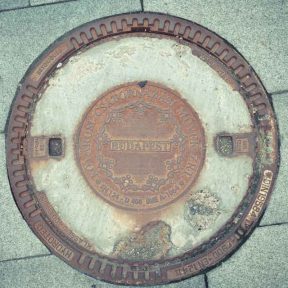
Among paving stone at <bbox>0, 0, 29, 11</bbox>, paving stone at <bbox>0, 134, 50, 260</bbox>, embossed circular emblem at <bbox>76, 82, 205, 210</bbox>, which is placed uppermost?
paving stone at <bbox>0, 0, 29, 11</bbox>

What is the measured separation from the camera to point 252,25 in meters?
2.51

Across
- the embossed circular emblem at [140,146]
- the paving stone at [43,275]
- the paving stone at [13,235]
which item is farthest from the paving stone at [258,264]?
the paving stone at [13,235]

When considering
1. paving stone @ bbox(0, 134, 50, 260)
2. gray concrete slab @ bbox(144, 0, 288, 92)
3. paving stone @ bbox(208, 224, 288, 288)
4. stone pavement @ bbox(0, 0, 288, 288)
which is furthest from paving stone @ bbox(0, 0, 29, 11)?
paving stone @ bbox(208, 224, 288, 288)

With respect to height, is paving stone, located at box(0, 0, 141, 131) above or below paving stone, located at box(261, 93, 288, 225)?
above

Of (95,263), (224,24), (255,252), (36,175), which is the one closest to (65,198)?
(36,175)

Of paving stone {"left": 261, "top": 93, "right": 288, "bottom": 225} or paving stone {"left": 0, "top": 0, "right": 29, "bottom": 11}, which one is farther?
paving stone {"left": 0, "top": 0, "right": 29, "bottom": 11}

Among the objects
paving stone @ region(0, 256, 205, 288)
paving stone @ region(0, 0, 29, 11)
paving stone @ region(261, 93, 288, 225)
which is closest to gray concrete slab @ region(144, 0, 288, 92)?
paving stone @ region(261, 93, 288, 225)

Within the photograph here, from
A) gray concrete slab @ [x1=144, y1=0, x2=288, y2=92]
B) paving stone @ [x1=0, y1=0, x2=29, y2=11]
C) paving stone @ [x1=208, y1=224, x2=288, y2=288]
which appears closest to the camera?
paving stone @ [x1=208, y1=224, x2=288, y2=288]

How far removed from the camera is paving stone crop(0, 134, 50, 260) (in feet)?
7.93

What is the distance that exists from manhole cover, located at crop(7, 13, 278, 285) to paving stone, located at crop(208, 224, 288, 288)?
62 mm

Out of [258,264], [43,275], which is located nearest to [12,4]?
[43,275]

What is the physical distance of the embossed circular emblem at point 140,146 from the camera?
2410mm

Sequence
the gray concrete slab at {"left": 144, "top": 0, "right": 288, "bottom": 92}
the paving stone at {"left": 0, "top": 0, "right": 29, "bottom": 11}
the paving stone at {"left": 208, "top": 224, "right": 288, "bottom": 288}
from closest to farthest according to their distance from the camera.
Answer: the paving stone at {"left": 208, "top": 224, "right": 288, "bottom": 288} → the gray concrete slab at {"left": 144, "top": 0, "right": 288, "bottom": 92} → the paving stone at {"left": 0, "top": 0, "right": 29, "bottom": 11}

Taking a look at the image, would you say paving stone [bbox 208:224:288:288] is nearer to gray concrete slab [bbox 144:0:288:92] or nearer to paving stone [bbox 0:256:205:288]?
paving stone [bbox 0:256:205:288]
